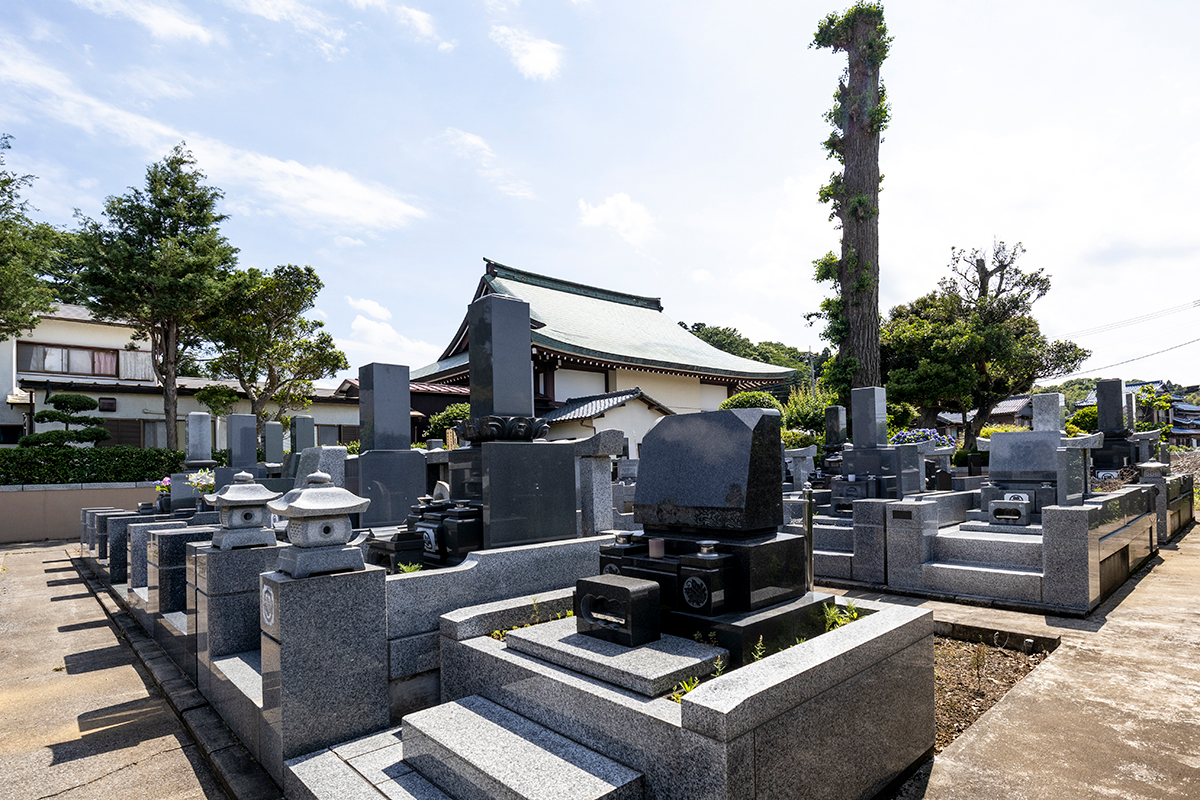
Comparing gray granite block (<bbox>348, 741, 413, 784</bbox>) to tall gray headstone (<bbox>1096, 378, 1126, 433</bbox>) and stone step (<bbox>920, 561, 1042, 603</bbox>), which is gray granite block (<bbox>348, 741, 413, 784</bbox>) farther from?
tall gray headstone (<bbox>1096, 378, 1126, 433</bbox>)

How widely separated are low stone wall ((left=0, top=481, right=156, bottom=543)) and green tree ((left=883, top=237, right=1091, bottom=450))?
91.0ft

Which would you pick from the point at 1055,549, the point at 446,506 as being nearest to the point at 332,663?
the point at 446,506

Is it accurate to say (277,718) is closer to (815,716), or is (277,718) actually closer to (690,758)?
(690,758)

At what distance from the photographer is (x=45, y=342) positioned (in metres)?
23.8

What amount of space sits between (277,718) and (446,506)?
2.40m

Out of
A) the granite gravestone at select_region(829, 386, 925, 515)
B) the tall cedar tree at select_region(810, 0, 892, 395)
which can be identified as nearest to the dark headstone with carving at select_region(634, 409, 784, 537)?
the granite gravestone at select_region(829, 386, 925, 515)

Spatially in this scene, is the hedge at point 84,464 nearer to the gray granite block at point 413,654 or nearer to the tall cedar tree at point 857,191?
the gray granite block at point 413,654

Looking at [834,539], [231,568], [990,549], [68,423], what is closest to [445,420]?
[68,423]

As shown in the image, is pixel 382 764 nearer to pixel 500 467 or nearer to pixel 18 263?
pixel 500 467

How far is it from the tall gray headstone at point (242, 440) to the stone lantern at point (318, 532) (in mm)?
10682

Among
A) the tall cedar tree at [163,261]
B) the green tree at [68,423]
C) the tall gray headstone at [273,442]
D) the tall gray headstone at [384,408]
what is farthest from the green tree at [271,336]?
the tall gray headstone at [384,408]

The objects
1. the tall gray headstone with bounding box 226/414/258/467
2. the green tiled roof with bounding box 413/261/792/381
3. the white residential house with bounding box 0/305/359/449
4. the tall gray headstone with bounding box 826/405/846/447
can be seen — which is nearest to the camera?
the tall gray headstone with bounding box 226/414/258/467

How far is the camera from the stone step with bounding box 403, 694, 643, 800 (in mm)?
2490

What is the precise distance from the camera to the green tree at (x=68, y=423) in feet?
56.2
